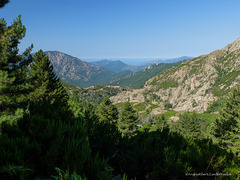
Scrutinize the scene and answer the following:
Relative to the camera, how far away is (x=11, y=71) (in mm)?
14484

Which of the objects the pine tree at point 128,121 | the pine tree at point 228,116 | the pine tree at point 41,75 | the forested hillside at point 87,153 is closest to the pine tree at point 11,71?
the pine tree at point 41,75

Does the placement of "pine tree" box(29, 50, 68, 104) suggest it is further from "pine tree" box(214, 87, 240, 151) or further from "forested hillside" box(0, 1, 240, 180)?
"pine tree" box(214, 87, 240, 151)

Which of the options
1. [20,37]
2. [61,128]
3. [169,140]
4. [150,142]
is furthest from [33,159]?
[20,37]

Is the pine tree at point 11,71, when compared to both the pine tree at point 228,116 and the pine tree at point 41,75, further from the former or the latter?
the pine tree at point 228,116

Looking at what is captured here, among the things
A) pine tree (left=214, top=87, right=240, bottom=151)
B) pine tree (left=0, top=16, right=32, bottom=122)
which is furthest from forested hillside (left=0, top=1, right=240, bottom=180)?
pine tree (left=214, top=87, right=240, bottom=151)

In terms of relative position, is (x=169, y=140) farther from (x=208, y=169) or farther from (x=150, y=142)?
(x=208, y=169)

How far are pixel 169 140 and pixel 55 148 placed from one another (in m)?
3.83

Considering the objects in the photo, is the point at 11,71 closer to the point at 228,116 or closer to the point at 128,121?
the point at 128,121

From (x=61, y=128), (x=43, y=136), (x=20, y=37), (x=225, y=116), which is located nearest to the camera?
(x=43, y=136)

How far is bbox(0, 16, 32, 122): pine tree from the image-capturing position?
12117 millimetres

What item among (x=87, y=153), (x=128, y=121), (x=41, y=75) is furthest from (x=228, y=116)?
(x=41, y=75)

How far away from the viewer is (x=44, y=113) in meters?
3.52

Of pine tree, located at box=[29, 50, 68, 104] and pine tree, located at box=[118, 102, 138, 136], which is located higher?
pine tree, located at box=[29, 50, 68, 104]

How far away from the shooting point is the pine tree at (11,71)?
12117mm
